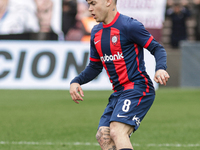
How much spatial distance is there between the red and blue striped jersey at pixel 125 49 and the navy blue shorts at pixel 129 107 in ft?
0.24

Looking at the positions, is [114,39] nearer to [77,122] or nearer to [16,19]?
[77,122]

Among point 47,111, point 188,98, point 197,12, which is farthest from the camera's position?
point 197,12

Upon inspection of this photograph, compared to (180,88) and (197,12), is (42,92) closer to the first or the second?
(180,88)

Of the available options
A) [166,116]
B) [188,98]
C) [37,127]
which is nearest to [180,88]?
[188,98]

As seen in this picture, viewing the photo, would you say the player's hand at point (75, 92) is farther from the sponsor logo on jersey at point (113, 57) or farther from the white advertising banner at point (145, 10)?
the white advertising banner at point (145, 10)

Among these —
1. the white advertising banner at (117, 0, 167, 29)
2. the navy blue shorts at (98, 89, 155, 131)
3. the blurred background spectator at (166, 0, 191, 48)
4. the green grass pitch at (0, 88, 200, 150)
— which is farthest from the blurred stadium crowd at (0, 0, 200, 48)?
the navy blue shorts at (98, 89, 155, 131)

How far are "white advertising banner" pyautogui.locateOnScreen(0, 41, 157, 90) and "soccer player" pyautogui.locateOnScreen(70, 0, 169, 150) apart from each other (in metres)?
10.1

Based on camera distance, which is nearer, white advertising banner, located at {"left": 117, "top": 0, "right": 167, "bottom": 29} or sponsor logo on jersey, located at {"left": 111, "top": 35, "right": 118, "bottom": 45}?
sponsor logo on jersey, located at {"left": 111, "top": 35, "right": 118, "bottom": 45}

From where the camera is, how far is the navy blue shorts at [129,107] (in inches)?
154

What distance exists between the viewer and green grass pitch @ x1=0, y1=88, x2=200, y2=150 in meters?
6.34

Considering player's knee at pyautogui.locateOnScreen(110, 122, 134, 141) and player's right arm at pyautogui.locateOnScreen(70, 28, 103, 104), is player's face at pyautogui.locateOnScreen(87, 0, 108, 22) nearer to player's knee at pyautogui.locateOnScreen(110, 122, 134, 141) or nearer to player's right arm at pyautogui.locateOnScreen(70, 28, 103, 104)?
player's right arm at pyautogui.locateOnScreen(70, 28, 103, 104)

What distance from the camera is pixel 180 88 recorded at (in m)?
14.9

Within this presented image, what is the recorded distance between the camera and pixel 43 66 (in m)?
14.6

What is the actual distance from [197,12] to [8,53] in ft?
29.1
